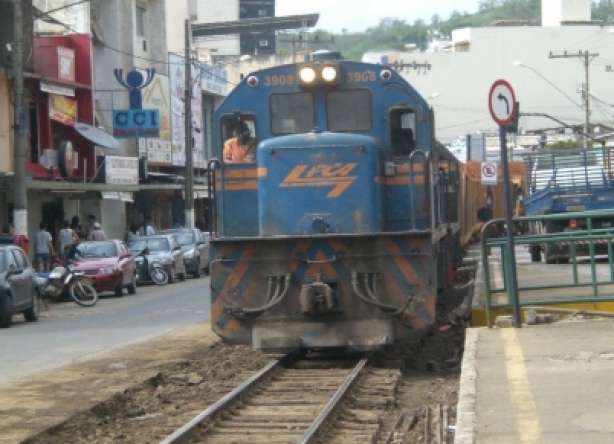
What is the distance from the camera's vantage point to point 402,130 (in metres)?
14.2

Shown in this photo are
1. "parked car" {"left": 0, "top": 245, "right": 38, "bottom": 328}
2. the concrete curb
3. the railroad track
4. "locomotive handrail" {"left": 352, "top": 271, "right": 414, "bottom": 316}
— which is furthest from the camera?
"parked car" {"left": 0, "top": 245, "right": 38, "bottom": 328}

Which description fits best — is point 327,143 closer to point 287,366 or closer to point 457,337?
point 287,366

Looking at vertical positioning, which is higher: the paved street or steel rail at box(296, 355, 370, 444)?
steel rail at box(296, 355, 370, 444)

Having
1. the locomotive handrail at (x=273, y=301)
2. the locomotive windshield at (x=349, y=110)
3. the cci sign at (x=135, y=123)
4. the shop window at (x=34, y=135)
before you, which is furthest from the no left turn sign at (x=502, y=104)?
the cci sign at (x=135, y=123)

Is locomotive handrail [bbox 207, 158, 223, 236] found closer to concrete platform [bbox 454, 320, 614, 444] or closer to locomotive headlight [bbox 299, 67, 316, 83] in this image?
locomotive headlight [bbox 299, 67, 316, 83]

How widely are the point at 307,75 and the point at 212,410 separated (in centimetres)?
486

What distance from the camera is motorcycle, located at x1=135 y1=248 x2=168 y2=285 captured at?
1401 inches

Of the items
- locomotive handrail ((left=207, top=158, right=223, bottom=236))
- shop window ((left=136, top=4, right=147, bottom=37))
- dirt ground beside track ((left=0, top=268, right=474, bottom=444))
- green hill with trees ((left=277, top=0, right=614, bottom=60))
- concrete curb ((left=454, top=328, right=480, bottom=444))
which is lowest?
dirt ground beside track ((left=0, top=268, right=474, bottom=444))

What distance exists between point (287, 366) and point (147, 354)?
275 centimetres

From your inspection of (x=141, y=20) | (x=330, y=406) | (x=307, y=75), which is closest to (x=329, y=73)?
(x=307, y=75)

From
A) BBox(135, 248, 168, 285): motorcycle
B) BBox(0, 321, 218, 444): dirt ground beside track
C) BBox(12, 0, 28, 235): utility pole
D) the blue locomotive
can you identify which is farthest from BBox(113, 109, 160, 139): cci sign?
the blue locomotive

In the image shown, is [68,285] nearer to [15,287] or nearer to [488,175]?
[15,287]

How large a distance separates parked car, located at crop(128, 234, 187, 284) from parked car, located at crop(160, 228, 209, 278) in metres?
0.98

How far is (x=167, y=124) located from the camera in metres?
53.4
